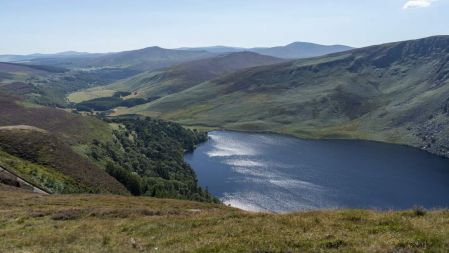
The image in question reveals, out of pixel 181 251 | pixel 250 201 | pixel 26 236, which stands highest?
pixel 181 251

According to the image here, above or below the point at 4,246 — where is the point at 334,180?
below

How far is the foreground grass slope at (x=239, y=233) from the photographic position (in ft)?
80.3

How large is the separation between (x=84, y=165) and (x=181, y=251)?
88130mm

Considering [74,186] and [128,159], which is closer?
[74,186]

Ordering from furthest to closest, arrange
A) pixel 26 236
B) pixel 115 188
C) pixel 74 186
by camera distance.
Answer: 1. pixel 115 188
2. pixel 74 186
3. pixel 26 236

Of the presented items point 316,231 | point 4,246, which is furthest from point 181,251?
point 4,246

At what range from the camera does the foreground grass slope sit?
24.5m

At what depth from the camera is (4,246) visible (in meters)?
29.9

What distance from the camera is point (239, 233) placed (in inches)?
1098

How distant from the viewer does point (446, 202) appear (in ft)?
546

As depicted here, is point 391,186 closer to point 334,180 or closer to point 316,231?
point 334,180

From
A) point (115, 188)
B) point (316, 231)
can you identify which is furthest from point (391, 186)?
point (316, 231)

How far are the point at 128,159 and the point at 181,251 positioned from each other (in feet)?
559

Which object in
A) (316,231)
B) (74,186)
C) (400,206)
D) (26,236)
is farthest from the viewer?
(400,206)
